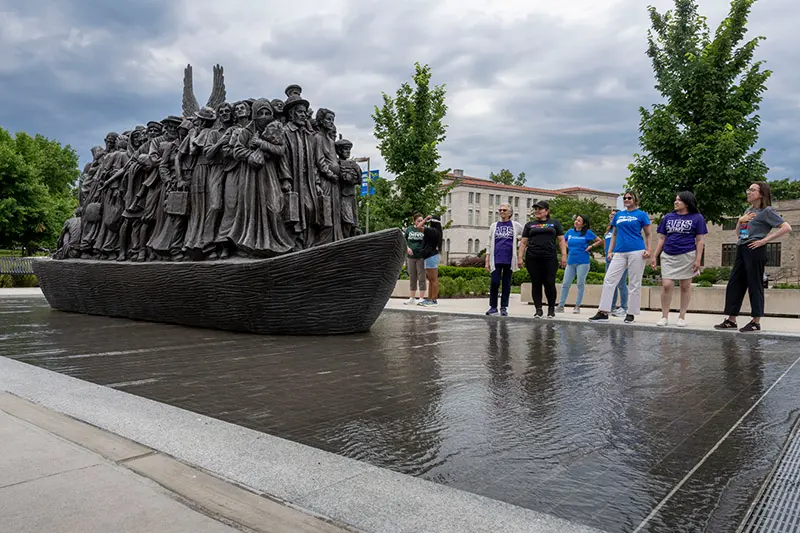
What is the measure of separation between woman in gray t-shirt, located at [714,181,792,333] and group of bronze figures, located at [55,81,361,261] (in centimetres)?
475

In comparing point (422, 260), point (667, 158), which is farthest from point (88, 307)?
point (667, 158)

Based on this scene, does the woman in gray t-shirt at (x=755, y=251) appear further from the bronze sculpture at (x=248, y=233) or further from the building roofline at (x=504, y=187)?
Answer: the building roofline at (x=504, y=187)

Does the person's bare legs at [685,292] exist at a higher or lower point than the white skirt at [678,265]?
lower

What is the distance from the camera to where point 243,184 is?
22.8 feet

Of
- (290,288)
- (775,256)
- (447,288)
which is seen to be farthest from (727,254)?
(290,288)

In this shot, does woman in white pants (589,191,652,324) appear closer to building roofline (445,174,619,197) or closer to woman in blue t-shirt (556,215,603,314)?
woman in blue t-shirt (556,215,603,314)

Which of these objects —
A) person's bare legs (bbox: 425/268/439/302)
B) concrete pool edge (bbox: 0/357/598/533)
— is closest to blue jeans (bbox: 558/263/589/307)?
person's bare legs (bbox: 425/268/439/302)

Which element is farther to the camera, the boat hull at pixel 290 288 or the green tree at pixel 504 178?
the green tree at pixel 504 178

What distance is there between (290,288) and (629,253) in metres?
5.09

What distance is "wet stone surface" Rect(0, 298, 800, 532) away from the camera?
7.29 ft

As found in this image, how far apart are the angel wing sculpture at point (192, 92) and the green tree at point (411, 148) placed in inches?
474

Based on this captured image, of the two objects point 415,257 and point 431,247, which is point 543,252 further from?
point 415,257

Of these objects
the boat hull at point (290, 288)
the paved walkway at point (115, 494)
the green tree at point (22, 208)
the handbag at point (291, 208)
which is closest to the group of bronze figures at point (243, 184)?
the handbag at point (291, 208)

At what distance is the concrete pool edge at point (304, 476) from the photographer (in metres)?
1.87
